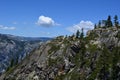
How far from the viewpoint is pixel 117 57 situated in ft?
517

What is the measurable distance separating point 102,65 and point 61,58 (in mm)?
38485

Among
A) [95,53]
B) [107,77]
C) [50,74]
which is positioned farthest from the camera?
[50,74]

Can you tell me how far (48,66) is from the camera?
18812 centimetres

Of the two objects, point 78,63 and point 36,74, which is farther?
point 36,74

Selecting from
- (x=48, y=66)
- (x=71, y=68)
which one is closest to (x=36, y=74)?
(x=48, y=66)

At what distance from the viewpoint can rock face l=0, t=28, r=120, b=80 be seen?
15662 centimetres

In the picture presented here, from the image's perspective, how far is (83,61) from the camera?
173375mm

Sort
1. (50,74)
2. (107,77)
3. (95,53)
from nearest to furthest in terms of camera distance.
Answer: (107,77) < (95,53) < (50,74)

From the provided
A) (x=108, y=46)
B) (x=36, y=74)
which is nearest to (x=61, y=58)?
(x=36, y=74)

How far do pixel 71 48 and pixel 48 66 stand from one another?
20426mm

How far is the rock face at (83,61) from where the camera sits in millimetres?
156625

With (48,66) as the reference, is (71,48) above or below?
above

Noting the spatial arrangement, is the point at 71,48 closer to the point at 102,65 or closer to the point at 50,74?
the point at 50,74

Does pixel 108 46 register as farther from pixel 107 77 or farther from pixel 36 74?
pixel 36 74
